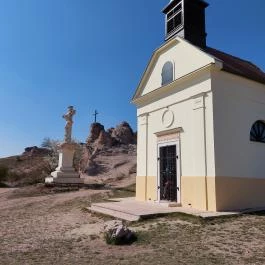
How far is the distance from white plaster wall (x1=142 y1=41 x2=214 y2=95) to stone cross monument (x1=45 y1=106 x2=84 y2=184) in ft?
29.0

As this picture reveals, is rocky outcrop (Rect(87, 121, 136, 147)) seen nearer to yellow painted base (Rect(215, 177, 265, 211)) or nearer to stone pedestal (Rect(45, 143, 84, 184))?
stone pedestal (Rect(45, 143, 84, 184))

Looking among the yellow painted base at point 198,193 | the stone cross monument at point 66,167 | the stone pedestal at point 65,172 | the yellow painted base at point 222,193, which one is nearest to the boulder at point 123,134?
the stone cross monument at point 66,167

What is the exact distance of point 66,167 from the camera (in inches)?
856

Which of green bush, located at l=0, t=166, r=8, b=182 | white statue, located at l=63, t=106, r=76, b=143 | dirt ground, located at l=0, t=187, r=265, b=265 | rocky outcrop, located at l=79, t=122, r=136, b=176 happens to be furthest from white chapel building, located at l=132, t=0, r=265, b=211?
rocky outcrop, located at l=79, t=122, r=136, b=176

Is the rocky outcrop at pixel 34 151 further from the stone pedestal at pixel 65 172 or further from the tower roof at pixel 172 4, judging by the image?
the tower roof at pixel 172 4

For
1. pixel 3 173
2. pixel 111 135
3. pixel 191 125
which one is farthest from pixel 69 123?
pixel 111 135

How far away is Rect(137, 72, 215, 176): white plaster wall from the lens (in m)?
11.4

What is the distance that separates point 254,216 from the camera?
991cm

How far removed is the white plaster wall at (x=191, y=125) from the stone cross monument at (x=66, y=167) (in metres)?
8.41

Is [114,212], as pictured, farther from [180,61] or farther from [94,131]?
[94,131]

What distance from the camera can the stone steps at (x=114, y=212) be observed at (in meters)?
9.58

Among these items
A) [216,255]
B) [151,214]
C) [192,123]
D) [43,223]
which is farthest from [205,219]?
[43,223]

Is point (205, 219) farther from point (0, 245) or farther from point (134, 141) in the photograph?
point (134, 141)

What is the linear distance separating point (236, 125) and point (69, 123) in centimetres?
1460
